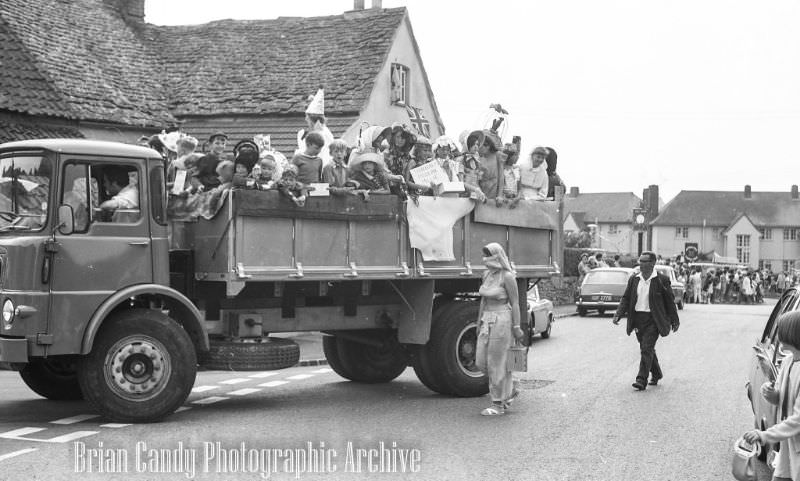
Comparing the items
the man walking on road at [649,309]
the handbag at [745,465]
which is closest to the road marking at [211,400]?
the man walking on road at [649,309]

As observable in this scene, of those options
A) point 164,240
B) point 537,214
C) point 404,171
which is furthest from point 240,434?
point 537,214

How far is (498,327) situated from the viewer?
1155cm

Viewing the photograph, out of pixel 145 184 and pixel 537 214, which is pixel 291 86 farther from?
pixel 145 184

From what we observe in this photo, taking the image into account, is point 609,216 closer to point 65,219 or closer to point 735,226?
point 735,226

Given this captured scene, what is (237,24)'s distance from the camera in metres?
29.9

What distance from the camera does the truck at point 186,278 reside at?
32.7 feet

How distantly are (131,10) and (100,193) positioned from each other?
63.8 feet

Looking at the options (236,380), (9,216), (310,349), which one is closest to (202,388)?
(236,380)

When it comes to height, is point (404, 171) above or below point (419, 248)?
above

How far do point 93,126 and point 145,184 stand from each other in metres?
11.8

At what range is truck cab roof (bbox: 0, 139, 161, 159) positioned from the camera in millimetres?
10172

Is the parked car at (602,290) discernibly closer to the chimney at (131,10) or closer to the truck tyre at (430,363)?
the chimney at (131,10)

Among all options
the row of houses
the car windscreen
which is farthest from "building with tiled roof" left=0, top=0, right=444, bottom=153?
the row of houses

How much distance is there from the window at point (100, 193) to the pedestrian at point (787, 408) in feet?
21.9
